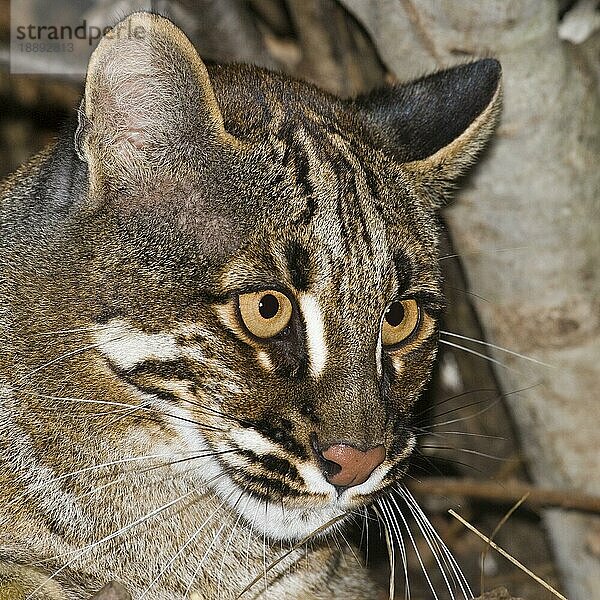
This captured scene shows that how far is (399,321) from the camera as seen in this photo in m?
4.03

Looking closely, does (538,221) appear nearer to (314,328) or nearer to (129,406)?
(314,328)

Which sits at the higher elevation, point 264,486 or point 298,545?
point 264,486

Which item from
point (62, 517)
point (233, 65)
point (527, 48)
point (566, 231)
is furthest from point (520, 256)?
point (62, 517)

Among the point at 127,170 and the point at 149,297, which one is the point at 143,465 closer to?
the point at 149,297

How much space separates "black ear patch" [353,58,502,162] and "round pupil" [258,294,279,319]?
3.46 ft

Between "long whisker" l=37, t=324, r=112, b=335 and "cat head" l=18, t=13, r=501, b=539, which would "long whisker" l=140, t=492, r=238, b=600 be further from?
"long whisker" l=37, t=324, r=112, b=335

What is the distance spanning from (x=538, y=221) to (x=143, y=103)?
96.9 inches

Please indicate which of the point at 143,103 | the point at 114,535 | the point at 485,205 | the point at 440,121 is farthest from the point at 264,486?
the point at 485,205

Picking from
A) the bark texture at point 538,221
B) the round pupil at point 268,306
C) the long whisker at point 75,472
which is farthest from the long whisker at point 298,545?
the bark texture at point 538,221

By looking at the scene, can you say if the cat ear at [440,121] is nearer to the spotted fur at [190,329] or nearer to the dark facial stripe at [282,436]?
the spotted fur at [190,329]

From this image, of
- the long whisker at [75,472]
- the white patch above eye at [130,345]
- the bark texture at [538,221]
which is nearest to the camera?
the white patch above eye at [130,345]

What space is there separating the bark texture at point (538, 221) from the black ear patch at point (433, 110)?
0.55 metres

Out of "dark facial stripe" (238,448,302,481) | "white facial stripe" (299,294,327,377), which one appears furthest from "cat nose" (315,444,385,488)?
"white facial stripe" (299,294,327,377)

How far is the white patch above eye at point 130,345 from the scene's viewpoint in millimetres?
3625
